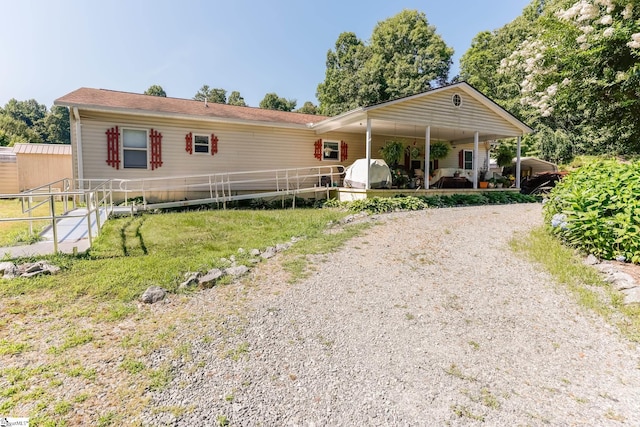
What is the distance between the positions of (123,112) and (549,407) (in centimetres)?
1160

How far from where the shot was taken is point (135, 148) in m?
10.8

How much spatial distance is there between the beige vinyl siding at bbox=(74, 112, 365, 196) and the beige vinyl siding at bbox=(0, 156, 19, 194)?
868cm

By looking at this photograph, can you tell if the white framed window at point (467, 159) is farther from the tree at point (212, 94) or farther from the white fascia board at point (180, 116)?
the tree at point (212, 94)

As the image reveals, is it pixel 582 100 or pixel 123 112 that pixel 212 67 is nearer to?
pixel 123 112

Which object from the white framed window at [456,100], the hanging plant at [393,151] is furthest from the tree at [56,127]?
the white framed window at [456,100]

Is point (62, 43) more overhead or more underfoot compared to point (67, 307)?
more overhead

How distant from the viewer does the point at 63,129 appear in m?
52.0

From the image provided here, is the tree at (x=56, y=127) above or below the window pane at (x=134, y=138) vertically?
above

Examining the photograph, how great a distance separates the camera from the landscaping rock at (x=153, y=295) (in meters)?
3.84

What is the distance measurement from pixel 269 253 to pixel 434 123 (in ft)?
31.9

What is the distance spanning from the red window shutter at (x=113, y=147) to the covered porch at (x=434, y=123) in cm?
687

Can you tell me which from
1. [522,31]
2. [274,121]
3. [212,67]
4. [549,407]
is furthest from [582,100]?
[522,31]

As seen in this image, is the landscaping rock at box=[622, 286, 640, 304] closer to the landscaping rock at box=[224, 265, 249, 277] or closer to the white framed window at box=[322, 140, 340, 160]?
the landscaping rock at box=[224, 265, 249, 277]

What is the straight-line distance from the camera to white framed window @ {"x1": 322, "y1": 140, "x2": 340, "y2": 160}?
1416 centimetres
